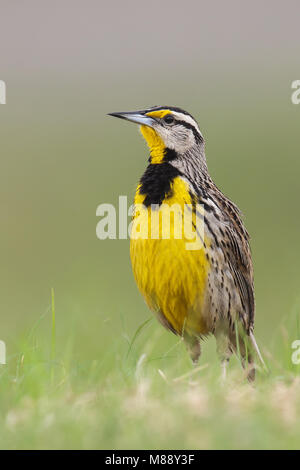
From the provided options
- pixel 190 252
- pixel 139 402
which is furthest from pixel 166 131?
pixel 139 402

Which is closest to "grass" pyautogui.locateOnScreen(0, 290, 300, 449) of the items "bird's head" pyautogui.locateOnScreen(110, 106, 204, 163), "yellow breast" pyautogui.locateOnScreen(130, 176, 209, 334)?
"yellow breast" pyautogui.locateOnScreen(130, 176, 209, 334)

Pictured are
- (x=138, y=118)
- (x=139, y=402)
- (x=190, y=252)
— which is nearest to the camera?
(x=139, y=402)

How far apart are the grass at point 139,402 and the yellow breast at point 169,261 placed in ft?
1.20

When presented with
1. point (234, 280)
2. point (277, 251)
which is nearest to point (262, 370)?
point (234, 280)

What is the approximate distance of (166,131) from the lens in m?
5.65

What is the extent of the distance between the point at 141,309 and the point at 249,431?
8533 millimetres

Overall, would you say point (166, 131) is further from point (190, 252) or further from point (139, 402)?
point (139, 402)

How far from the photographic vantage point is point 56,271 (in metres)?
14.6

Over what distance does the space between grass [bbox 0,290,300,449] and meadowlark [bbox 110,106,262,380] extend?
411 mm

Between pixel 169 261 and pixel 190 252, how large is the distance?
12 cm

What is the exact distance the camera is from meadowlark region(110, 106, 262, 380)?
5.23m

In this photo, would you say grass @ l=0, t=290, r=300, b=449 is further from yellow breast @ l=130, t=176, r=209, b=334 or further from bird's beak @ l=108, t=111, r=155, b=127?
bird's beak @ l=108, t=111, r=155, b=127

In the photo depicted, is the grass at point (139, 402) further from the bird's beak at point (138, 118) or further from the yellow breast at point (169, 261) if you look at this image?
the bird's beak at point (138, 118)

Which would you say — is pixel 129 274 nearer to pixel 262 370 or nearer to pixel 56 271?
pixel 56 271
